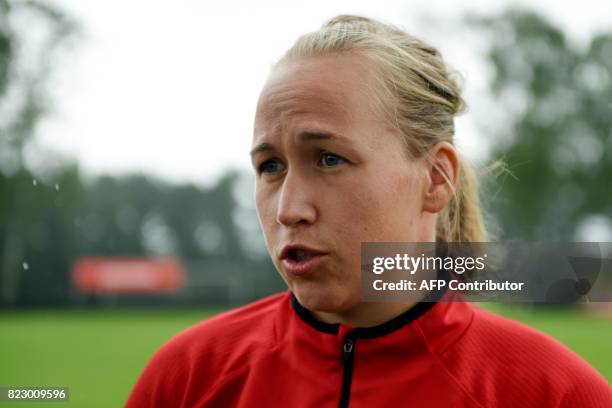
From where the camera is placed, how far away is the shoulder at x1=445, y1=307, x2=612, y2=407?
154cm

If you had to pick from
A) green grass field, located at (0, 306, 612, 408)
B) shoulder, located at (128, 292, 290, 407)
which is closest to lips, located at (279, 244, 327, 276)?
shoulder, located at (128, 292, 290, 407)

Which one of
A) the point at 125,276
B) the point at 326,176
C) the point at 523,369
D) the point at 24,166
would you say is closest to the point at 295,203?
the point at 326,176

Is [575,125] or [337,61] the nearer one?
[337,61]

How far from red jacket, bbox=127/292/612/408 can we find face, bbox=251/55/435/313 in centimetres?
14

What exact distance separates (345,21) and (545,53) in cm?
2773

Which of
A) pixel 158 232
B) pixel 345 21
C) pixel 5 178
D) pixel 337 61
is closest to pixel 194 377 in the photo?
pixel 337 61

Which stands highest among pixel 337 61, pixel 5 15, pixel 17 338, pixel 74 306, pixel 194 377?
pixel 5 15

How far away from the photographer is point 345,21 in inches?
70.2

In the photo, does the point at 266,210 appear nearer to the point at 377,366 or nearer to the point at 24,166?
the point at 377,366

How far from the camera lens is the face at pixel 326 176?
5.08 feet

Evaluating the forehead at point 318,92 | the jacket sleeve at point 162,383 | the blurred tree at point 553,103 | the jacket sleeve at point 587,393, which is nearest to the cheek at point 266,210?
the forehead at point 318,92

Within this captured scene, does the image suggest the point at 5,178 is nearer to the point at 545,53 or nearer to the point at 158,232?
the point at 158,232

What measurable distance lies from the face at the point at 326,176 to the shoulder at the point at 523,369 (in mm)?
282

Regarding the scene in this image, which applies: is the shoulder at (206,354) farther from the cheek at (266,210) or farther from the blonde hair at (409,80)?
the blonde hair at (409,80)
